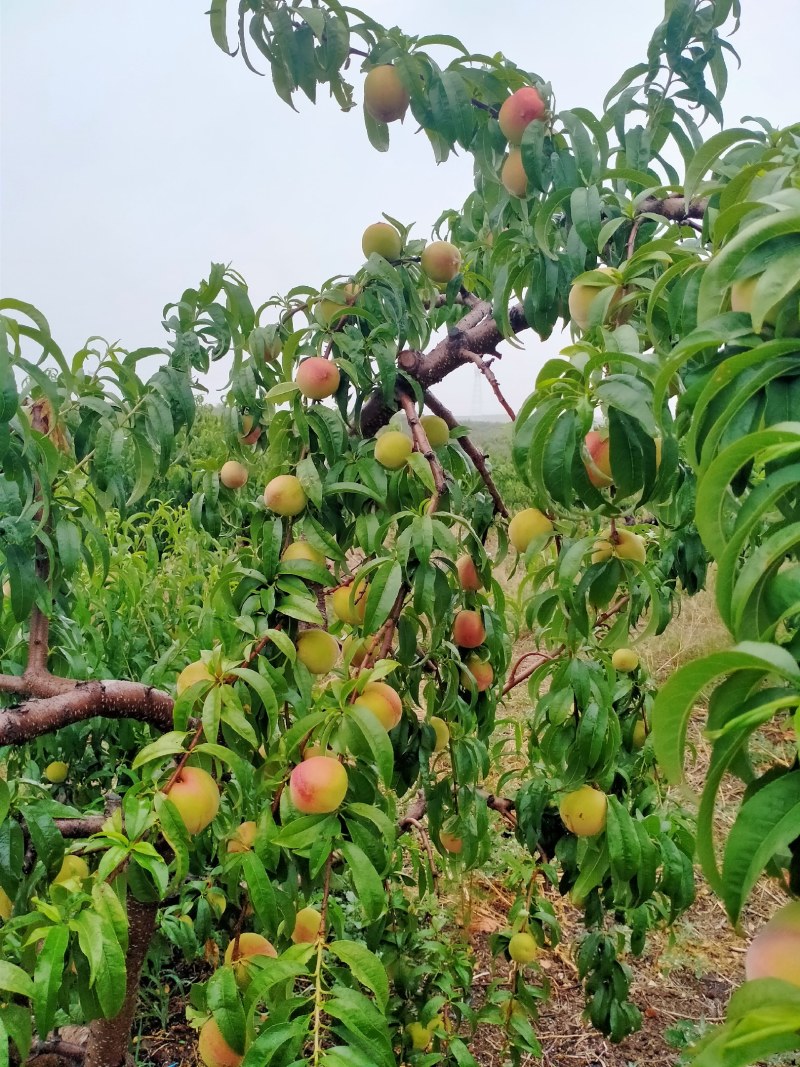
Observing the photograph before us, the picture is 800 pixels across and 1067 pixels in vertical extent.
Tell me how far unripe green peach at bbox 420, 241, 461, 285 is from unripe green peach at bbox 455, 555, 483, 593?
16.5 inches

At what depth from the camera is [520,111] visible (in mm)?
793

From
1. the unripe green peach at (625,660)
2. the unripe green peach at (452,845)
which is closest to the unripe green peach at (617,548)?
the unripe green peach at (625,660)

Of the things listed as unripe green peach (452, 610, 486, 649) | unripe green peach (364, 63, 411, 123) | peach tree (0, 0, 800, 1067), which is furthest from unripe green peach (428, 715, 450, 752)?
unripe green peach (364, 63, 411, 123)

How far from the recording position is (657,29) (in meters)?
0.85

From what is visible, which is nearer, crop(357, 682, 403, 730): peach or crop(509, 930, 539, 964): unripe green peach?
crop(357, 682, 403, 730): peach

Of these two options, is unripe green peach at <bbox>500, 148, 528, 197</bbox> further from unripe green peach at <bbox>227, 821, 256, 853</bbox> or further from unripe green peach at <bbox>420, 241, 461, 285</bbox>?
unripe green peach at <bbox>227, 821, 256, 853</bbox>

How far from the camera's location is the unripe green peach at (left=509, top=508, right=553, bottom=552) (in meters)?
0.82

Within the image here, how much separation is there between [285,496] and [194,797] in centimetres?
35

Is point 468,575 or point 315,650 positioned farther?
point 468,575

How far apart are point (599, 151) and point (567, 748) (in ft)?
2.44

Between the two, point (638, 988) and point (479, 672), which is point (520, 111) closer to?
point (479, 672)

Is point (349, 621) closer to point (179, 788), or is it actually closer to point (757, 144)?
point (179, 788)

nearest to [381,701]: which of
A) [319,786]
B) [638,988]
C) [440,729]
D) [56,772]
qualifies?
[319,786]

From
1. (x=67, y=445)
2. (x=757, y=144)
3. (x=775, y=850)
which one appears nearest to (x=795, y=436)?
(x=775, y=850)
